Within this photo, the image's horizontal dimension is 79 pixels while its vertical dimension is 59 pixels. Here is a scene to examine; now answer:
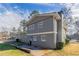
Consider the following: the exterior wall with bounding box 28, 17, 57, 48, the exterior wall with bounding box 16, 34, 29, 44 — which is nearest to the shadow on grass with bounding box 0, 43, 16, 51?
the exterior wall with bounding box 16, 34, 29, 44

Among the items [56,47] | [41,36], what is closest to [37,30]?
[41,36]

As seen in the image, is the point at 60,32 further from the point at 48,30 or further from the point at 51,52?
the point at 51,52

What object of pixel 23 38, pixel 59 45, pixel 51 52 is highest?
pixel 23 38

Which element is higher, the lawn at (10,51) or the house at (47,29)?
the house at (47,29)

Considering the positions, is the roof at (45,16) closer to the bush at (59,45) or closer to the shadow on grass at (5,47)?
the bush at (59,45)

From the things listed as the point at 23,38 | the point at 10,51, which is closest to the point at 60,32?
the point at 23,38

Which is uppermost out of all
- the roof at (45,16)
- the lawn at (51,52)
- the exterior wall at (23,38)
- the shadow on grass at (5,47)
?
the roof at (45,16)

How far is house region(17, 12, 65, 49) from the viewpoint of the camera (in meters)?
3.90

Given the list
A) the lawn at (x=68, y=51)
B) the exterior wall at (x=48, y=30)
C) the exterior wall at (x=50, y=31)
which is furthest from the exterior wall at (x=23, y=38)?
the lawn at (x=68, y=51)

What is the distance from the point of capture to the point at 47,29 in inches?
155

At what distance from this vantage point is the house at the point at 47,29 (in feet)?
12.8

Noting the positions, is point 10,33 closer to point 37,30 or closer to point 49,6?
point 37,30

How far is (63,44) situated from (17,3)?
1.00 metres

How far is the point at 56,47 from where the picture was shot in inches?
155
